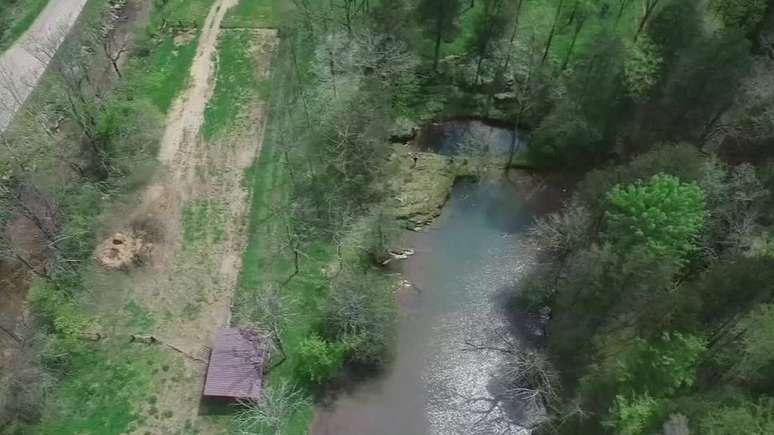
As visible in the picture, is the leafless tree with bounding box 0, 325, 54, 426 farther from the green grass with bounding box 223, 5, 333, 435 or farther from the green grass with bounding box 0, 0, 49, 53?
the green grass with bounding box 0, 0, 49, 53

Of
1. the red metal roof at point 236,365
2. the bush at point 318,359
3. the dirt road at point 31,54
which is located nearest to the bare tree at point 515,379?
the bush at point 318,359

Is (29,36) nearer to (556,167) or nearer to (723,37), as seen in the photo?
(556,167)

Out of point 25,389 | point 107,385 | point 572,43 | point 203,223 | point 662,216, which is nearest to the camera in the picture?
point 662,216

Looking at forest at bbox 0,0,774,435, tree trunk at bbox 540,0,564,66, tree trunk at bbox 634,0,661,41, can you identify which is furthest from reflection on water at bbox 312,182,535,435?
tree trunk at bbox 634,0,661,41

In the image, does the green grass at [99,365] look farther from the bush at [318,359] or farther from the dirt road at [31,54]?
the bush at [318,359]

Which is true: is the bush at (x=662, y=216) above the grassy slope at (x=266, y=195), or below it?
above

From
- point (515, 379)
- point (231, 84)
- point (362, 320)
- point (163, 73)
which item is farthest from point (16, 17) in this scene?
point (515, 379)

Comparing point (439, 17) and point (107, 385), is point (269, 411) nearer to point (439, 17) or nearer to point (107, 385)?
point (107, 385)

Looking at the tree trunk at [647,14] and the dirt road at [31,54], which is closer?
the dirt road at [31,54]
